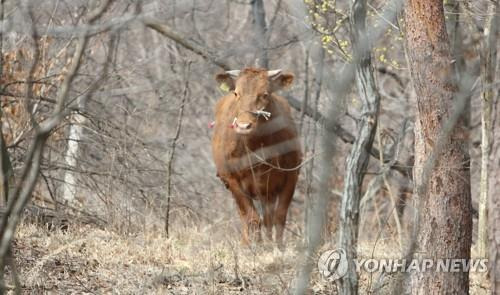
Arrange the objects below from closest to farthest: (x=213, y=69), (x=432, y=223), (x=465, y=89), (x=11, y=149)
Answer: (x=465, y=89)
(x=432, y=223)
(x=11, y=149)
(x=213, y=69)

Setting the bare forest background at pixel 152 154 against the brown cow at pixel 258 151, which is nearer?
the bare forest background at pixel 152 154

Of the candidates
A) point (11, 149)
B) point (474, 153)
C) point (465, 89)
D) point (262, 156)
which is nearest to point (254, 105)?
point (262, 156)

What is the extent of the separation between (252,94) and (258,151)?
68 cm

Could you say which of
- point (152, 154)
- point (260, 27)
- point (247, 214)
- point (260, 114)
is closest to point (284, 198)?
point (247, 214)

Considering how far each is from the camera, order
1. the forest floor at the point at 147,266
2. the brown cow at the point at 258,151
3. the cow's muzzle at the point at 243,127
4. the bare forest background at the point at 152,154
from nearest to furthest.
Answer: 1. the bare forest background at the point at 152,154
2. the forest floor at the point at 147,266
3. the cow's muzzle at the point at 243,127
4. the brown cow at the point at 258,151

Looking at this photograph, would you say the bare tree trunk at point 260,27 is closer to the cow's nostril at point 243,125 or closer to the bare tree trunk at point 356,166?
the cow's nostril at point 243,125

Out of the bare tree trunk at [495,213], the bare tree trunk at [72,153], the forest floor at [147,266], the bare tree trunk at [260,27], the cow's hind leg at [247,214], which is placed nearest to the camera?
the bare tree trunk at [495,213]

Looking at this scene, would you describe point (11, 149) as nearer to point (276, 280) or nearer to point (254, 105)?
point (254, 105)

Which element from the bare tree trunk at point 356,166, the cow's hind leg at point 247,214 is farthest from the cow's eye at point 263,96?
the bare tree trunk at point 356,166

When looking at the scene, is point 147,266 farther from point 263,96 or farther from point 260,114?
point 263,96

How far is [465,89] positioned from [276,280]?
3.07 meters

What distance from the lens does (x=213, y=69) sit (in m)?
17.2

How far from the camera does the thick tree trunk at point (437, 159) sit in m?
7.05

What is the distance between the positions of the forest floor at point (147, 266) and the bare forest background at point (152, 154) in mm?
20
